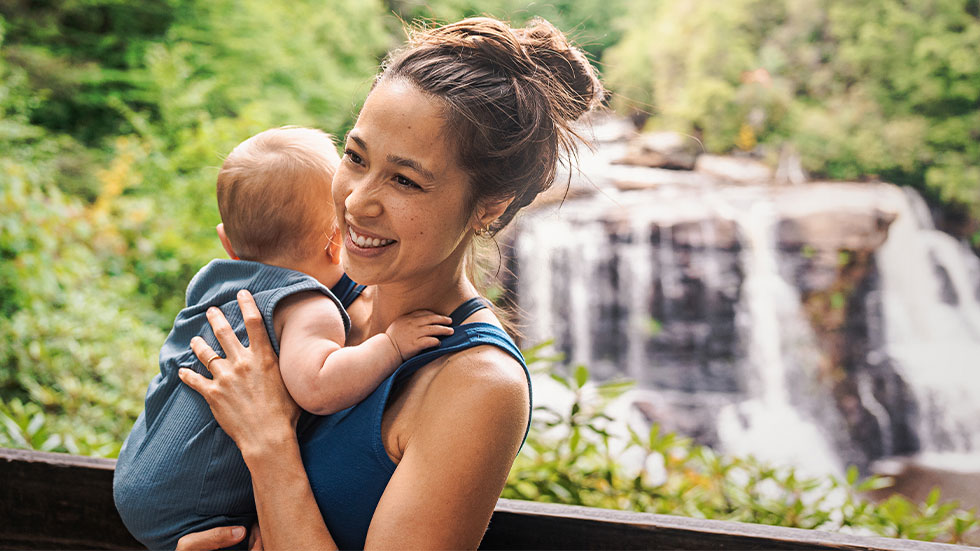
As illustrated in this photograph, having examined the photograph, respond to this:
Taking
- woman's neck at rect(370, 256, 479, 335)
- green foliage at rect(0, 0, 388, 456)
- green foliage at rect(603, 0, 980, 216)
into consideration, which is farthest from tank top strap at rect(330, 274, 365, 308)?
green foliage at rect(603, 0, 980, 216)

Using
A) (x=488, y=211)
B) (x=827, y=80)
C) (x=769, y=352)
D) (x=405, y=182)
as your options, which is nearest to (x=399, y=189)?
(x=405, y=182)

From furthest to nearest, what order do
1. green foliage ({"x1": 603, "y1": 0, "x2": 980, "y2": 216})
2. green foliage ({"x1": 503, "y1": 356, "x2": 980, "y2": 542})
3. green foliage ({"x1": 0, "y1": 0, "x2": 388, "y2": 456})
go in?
green foliage ({"x1": 603, "y1": 0, "x2": 980, "y2": 216}) < green foliage ({"x1": 0, "y1": 0, "x2": 388, "y2": 456}) < green foliage ({"x1": 503, "y1": 356, "x2": 980, "y2": 542})

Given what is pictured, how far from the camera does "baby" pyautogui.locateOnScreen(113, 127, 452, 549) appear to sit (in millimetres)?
1167

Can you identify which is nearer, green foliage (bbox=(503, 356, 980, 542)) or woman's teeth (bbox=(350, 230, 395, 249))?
woman's teeth (bbox=(350, 230, 395, 249))

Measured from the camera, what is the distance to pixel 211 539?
3.86 feet

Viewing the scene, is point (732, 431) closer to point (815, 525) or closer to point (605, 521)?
point (815, 525)

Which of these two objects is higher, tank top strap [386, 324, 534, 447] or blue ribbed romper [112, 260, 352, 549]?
tank top strap [386, 324, 534, 447]

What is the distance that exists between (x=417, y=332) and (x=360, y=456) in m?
0.20

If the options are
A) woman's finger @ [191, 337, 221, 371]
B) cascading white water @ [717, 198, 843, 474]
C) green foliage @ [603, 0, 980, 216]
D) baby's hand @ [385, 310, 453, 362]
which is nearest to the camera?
baby's hand @ [385, 310, 453, 362]

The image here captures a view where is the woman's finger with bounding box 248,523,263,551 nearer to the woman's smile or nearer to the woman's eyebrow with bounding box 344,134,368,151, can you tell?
the woman's smile

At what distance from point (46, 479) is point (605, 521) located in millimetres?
1069

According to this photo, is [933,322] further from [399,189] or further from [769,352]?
[399,189]

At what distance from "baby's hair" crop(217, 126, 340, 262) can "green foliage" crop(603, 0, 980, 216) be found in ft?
23.1

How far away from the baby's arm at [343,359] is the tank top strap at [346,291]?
8.8 inches
